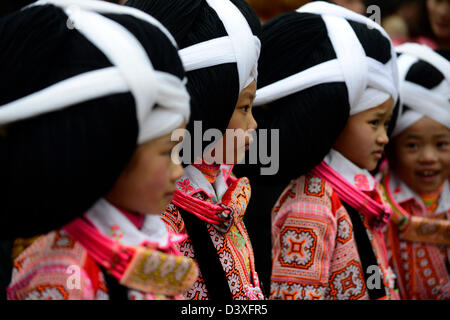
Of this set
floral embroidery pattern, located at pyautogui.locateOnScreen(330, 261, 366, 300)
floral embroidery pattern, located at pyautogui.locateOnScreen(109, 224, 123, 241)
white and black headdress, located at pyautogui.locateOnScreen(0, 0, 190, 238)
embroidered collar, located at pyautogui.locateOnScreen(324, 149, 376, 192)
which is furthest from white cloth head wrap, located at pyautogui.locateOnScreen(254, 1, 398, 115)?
floral embroidery pattern, located at pyautogui.locateOnScreen(109, 224, 123, 241)

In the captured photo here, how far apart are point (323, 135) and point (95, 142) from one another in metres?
1.34

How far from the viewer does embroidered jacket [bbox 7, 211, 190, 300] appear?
5.20ft

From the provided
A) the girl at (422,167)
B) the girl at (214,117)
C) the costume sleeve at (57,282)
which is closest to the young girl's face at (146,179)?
the costume sleeve at (57,282)

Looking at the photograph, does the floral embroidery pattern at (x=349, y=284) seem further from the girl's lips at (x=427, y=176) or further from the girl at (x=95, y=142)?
the girl at (x=95, y=142)

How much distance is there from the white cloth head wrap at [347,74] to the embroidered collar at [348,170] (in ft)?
0.70

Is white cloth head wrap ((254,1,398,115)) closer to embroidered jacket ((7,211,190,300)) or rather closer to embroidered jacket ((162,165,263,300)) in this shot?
embroidered jacket ((162,165,263,300))

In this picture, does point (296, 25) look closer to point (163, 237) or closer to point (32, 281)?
point (163, 237)

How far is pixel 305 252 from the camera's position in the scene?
2631mm

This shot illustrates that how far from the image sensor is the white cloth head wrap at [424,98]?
10.7 ft

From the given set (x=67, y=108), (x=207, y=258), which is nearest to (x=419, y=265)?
(x=207, y=258)

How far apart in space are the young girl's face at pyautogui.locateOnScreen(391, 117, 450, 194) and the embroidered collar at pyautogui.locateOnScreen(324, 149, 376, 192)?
20.3 inches

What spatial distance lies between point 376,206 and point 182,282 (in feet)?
4.39
